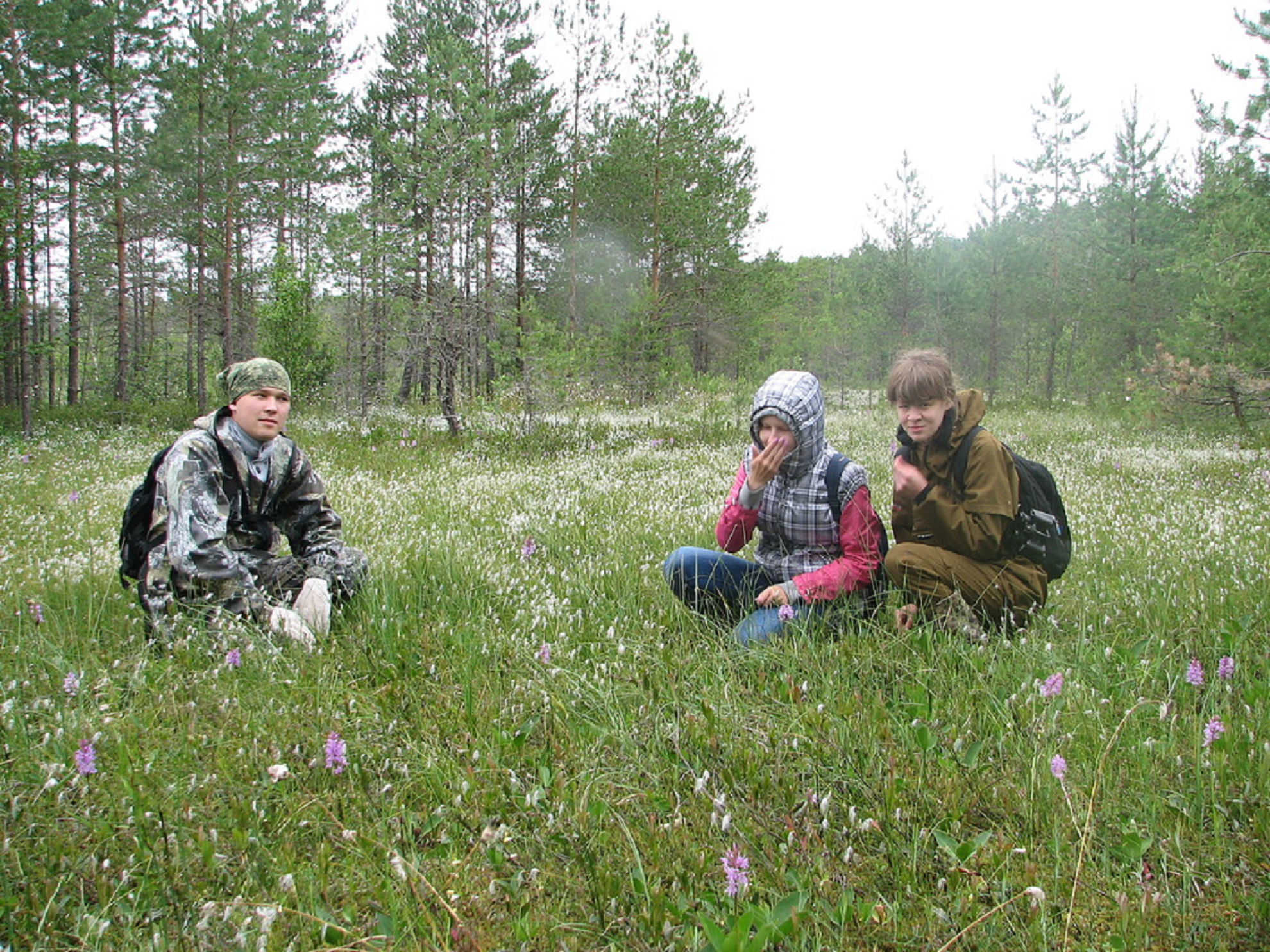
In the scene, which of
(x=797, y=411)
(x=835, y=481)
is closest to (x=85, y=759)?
(x=797, y=411)

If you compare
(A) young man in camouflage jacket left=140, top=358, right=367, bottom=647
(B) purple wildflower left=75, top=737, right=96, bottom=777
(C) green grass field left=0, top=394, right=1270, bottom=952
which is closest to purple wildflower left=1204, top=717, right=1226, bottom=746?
(C) green grass field left=0, top=394, right=1270, bottom=952

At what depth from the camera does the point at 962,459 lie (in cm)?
360

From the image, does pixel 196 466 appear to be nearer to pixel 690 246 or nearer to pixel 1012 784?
pixel 1012 784

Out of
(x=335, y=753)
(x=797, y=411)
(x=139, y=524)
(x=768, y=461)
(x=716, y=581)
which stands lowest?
(x=335, y=753)

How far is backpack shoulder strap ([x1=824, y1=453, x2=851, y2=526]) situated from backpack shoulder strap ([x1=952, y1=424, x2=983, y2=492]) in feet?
1.82

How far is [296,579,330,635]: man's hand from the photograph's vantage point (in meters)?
3.68

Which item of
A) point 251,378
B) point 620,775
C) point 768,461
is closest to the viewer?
point 620,775

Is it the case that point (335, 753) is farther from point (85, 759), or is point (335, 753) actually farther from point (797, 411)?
point (797, 411)

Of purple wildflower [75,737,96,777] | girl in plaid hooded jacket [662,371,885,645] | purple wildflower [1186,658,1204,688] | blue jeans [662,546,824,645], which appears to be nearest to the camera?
purple wildflower [75,737,96,777]

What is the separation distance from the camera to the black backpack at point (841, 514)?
3.63 metres

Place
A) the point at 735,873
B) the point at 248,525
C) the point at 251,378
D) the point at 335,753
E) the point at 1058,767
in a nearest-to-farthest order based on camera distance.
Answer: the point at 735,873 < the point at 1058,767 < the point at 335,753 < the point at 251,378 < the point at 248,525

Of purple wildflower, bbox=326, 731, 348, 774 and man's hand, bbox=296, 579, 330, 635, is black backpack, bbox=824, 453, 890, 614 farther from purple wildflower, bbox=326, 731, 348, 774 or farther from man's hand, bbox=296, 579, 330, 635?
man's hand, bbox=296, 579, 330, 635

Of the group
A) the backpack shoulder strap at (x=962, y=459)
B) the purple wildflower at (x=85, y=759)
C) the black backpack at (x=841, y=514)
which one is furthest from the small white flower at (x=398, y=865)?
the backpack shoulder strap at (x=962, y=459)

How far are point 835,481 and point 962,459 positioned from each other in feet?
2.17
